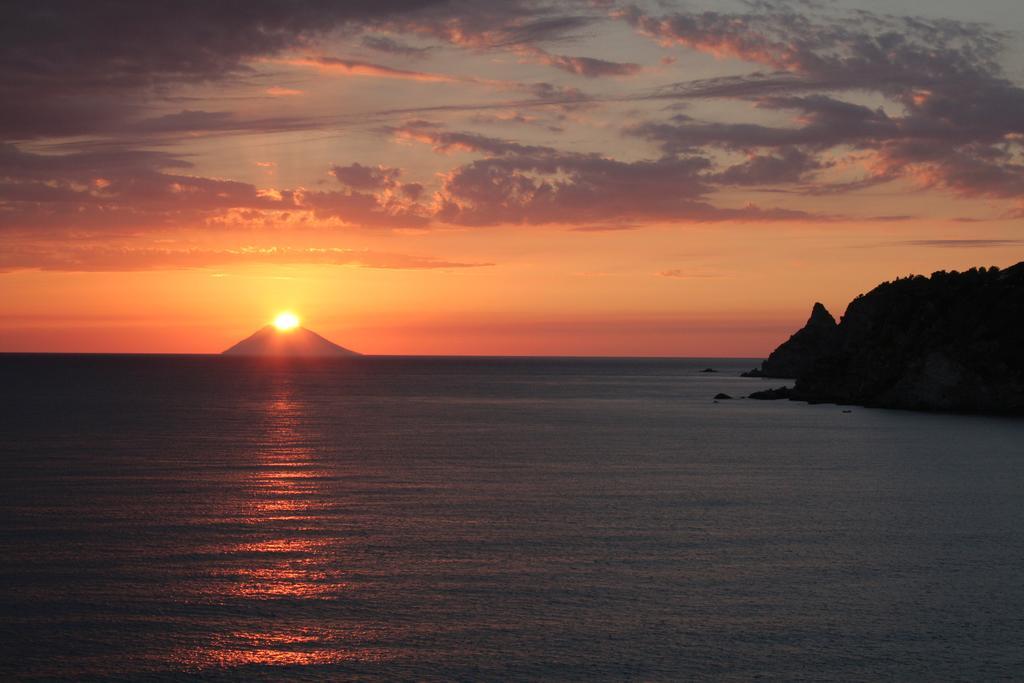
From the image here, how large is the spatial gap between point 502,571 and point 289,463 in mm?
35255

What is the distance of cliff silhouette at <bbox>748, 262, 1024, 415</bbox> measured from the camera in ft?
384

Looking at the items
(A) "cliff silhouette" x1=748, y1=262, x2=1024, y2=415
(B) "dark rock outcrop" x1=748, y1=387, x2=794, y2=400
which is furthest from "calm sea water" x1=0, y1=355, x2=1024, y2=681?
(B) "dark rock outcrop" x1=748, y1=387, x2=794, y2=400

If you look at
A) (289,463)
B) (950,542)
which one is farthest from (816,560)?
(289,463)

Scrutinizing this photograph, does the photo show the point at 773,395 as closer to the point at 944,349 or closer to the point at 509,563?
the point at 944,349

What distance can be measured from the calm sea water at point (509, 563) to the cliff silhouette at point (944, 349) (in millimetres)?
47477

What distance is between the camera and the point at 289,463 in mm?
63812


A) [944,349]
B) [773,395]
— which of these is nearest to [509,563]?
[944,349]

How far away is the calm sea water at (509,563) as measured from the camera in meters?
23.2

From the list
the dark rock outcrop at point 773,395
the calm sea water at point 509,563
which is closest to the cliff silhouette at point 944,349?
the dark rock outcrop at point 773,395

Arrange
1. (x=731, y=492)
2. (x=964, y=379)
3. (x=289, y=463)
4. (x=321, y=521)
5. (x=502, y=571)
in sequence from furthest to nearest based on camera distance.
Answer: (x=964, y=379) < (x=289, y=463) < (x=731, y=492) < (x=321, y=521) < (x=502, y=571)

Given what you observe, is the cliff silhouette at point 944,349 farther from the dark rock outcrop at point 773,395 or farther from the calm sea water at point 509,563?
the calm sea water at point 509,563

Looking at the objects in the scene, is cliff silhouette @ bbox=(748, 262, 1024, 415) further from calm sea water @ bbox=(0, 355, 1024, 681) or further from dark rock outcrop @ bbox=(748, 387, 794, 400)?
calm sea water @ bbox=(0, 355, 1024, 681)

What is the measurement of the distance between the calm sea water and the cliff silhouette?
47477mm

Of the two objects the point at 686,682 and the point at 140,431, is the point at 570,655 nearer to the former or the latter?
the point at 686,682
